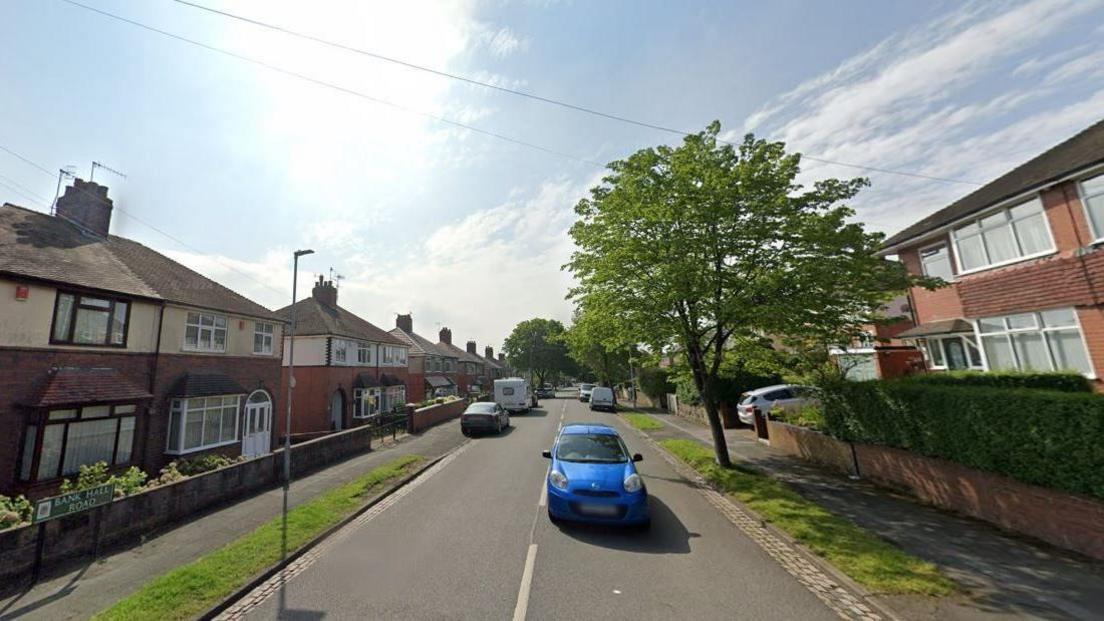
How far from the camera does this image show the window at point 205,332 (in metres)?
15.2

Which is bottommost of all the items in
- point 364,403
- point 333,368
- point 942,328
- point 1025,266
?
point 364,403

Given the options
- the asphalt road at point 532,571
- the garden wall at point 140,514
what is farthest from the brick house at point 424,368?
the asphalt road at point 532,571

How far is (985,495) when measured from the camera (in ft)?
26.6

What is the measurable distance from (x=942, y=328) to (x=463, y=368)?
49967mm

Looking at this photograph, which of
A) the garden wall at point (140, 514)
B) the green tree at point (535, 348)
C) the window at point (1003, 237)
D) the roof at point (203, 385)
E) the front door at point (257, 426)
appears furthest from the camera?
the green tree at point (535, 348)

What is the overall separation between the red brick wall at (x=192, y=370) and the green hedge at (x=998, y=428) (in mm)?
21664

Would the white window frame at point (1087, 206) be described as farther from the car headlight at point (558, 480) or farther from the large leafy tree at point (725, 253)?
the car headlight at point (558, 480)

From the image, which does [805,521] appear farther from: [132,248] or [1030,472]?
[132,248]

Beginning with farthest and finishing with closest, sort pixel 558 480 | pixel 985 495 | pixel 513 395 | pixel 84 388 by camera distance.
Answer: pixel 513 395 → pixel 84 388 → pixel 985 495 → pixel 558 480

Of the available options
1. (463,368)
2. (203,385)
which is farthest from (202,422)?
(463,368)

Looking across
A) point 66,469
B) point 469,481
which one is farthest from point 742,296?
point 66,469

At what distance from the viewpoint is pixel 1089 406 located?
656 centimetres

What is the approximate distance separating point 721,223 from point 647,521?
7.58m

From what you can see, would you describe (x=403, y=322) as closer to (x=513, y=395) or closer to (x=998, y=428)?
(x=513, y=395)
